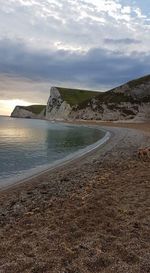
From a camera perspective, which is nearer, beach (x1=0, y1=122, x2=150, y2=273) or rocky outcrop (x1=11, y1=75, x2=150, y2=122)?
beach (x1=0, y1=122, x2=150, y2=273)

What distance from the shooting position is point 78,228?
32.1 ft

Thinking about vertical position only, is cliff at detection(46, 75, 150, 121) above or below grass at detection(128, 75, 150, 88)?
below

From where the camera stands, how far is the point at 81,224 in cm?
1015

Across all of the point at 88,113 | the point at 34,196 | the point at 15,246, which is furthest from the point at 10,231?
the point at 88,113

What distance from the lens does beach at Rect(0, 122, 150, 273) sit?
749cm

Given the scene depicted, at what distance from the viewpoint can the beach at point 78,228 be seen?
7488 millimetres

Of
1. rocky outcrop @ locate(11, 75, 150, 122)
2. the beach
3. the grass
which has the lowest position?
the beach

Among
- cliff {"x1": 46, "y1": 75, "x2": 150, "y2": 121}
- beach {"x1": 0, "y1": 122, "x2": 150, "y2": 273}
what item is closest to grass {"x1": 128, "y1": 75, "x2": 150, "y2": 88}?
cliff {"x1": 46, "y1": 75, "x2": 150, "y2": 121}

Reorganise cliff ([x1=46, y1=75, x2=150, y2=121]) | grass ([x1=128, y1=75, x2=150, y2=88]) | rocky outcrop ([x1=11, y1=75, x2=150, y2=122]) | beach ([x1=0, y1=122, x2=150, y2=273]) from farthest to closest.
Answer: grass ([x1=128, y1=75, x2=150, y2=88])
cliff ([x1=46, y1=75, x2=150, y2=121])
rocky outcrop ([x1=11, y1=75, x2=150, y2=122])
beach ([x1=0, y1=122, x2=150, y2=273])

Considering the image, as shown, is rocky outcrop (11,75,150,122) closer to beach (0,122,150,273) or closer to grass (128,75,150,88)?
grass (128,75,150,88)

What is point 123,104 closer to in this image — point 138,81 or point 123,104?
point 123,104

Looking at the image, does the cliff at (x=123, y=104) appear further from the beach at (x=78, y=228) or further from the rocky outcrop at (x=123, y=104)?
the beach at (x=78, y=228)

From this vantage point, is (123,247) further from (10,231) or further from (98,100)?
(98,100)

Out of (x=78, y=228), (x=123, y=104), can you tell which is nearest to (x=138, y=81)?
(x=123, y=104)
